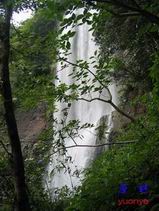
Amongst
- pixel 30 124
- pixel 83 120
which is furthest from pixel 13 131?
pixel 30 124

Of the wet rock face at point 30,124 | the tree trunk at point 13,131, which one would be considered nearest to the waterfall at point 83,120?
the wet rock face at point 30,124

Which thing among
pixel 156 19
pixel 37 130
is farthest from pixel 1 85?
pixel 37 130

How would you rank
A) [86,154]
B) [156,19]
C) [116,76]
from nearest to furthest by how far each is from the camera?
1. [156,19]
2. [116,76]
3. [86,154]

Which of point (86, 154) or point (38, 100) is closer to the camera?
point (38, 100)

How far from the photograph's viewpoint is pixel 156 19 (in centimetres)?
227

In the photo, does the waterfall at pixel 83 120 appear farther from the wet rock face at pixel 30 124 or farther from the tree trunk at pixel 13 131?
the tree trunk at pixel 13 131

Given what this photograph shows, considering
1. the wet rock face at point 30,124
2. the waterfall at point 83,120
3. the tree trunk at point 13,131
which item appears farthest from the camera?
the wet rock face at point 30,124

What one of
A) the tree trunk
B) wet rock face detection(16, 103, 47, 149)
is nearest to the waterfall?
wet rock face detection(16, 103, 47, 149)

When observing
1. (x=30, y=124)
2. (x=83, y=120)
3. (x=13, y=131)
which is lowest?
(x=13, y=131)

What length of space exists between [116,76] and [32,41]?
15.6ft

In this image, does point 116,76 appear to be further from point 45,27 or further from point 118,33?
point 45,27

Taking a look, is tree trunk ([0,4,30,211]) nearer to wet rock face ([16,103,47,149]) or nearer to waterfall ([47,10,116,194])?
waterfall ([47,10,116,194])

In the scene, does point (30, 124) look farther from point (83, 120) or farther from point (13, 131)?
point (13, 131)

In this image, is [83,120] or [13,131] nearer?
[13,131]
